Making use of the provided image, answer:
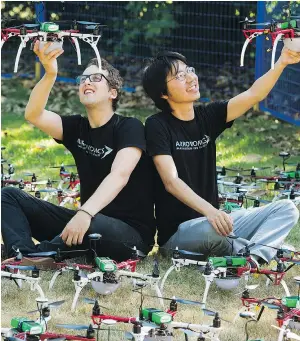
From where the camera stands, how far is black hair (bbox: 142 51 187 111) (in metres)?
5.48

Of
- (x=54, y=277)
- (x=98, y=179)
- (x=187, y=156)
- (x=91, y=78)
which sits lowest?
Result: (x=54, y=277)

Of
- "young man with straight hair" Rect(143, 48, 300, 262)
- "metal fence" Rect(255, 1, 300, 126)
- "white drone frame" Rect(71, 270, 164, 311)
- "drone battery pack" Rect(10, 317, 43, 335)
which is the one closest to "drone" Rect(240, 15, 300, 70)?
"young man with straight hair" Rect(143, 48, 300, 262)

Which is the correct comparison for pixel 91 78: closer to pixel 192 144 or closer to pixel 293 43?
pixel 192 144

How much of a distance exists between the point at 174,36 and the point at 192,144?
5061 millimetres

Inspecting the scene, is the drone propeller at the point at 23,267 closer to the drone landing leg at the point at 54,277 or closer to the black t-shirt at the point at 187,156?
the drone landing leg at the point at 54,277

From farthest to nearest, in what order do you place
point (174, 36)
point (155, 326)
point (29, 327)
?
point (174, 36) → point (155, 326) → point (29, 327)

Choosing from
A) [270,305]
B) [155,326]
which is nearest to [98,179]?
[270,305]

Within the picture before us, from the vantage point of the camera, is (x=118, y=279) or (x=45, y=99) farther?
(x=45, y=99)

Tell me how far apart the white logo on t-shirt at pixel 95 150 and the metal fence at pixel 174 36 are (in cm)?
470

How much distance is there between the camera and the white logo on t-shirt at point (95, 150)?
539 cm

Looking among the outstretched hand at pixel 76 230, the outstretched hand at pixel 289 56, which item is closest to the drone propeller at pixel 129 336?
the outstretched hand at pixel 76 230

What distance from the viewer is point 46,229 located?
552cm

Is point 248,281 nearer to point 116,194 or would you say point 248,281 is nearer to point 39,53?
point 116,194

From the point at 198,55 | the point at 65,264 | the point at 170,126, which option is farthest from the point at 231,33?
A: the point at 65,264
